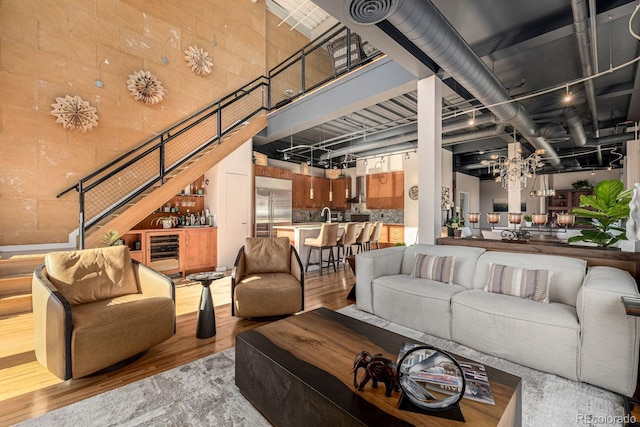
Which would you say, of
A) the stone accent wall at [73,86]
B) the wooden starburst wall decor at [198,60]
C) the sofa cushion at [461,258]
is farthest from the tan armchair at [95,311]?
the wooden starburst wall decor at [198,60]

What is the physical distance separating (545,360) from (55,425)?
3.28m

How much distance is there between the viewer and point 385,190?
876 centimetres

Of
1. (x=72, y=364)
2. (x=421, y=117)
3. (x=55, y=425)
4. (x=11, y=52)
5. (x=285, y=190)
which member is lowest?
(x=55, y=425)

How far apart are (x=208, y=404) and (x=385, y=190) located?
25.3ft

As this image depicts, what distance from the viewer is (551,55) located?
4035 millimetres

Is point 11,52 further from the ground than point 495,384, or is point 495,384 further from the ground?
point 11,52

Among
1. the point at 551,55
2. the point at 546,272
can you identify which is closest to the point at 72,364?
the point at 546,272

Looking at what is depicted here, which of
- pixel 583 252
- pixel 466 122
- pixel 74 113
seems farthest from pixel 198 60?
pixel 583 252

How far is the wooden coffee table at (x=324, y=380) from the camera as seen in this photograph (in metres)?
1.16

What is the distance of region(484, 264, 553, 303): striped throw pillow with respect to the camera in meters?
2.47

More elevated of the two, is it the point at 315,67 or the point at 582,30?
the point at 315,67

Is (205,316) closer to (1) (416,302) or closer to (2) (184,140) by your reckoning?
(1) (416,302)

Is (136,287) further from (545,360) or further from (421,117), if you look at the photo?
(421,117)

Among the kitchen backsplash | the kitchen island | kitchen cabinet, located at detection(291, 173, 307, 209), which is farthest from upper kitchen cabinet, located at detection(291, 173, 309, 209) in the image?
the kitchen island
